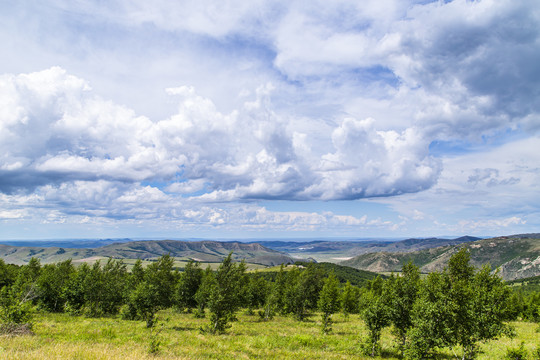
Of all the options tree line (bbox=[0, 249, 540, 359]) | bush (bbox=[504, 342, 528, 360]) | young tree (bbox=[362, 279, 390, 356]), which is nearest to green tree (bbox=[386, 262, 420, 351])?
tree line (bbox=[0, 249, 540, 359])

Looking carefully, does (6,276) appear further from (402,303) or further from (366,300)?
(402,303)

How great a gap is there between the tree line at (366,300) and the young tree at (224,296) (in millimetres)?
134

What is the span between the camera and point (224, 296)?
4044 cm

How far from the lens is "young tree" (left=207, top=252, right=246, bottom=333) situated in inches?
1548

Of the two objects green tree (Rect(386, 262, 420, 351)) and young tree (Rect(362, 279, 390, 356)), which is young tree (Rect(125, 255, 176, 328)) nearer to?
young tree (Rect(362, 279, 390, 356))

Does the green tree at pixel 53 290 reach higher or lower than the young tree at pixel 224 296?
lower

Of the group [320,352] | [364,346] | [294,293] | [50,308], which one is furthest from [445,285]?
[50,308]

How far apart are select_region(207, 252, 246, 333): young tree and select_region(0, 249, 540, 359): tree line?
0.13 m

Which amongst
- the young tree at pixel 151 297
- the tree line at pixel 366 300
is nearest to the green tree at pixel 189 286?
the tree line at pixel 366 300

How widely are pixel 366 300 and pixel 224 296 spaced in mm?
20168

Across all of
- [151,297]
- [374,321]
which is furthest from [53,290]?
[374,321]

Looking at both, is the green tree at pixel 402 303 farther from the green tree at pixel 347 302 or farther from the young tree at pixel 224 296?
the green tree at pixel 347 302

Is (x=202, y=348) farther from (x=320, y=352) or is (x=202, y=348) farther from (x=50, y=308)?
(x=50, y=308)

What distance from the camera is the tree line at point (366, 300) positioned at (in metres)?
25.0
